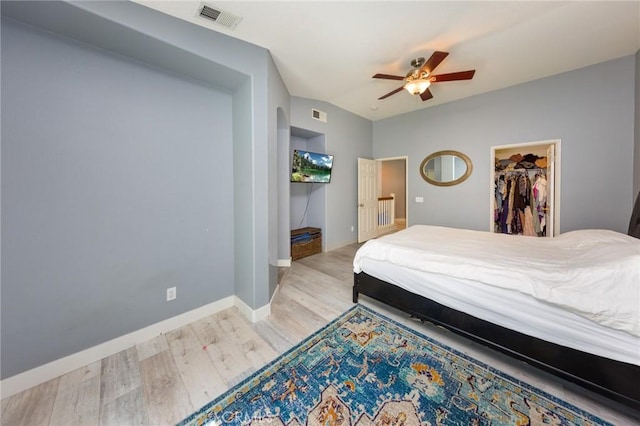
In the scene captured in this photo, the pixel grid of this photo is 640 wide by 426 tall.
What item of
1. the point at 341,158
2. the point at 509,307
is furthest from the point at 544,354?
the point at 341,158

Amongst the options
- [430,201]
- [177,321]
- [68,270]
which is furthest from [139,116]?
[430,201]

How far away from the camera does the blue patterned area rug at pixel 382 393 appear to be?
1.23m

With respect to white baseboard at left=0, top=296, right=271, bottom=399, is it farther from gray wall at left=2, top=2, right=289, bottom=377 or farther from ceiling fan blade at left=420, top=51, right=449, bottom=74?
ceiling fan blade at left=420, top=51, right=449, bottom=74

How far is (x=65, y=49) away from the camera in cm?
154

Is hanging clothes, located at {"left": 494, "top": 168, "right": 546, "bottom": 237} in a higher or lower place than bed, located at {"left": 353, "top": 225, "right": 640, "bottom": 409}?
higher

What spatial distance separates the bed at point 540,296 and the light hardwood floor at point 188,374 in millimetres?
180

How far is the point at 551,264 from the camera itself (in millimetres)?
1529

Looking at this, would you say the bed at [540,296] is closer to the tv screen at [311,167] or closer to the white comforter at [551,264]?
the white comforter at [551,264]

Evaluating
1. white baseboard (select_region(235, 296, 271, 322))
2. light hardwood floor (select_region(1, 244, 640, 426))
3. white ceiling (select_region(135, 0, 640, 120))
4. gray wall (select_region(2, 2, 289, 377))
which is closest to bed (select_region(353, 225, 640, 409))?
light hardwood floor (select_region(1, 244, 640, 426))

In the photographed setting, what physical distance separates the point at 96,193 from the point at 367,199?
4455mm

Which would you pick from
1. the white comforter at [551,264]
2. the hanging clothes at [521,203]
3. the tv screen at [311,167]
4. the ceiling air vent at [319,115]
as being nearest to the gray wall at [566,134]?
the hanging clothes at [521,203]

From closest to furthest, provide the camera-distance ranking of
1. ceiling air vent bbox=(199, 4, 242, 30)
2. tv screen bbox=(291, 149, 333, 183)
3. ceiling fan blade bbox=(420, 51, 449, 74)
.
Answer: ceiling air vent bbox=(199, 4, 242, 30)
ceiling fan blade bbox=(420, 51, 449, 74)
tv screen bbox=(291, 149, 333, 183)

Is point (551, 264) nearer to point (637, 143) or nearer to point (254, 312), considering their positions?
point (254, 312)

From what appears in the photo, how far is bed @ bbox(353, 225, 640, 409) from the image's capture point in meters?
1.16
